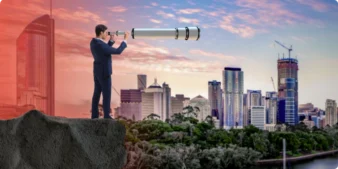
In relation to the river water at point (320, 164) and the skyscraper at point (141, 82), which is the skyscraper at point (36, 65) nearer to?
the skyscraper at point (141, 82)

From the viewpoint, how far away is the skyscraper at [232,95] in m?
4.56

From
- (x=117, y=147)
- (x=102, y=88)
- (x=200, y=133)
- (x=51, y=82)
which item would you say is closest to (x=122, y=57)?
(x=51, y=82)

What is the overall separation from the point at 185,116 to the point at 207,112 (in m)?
0.21

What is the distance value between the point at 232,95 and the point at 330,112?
1.23 meters

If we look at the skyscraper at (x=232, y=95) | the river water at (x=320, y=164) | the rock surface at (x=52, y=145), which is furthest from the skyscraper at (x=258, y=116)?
the rock surface at (x=52, y=145)

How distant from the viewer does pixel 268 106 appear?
478 cm

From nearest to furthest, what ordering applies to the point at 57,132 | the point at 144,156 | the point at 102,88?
the point at 57,132, the point at 102,88, the point at 144,156

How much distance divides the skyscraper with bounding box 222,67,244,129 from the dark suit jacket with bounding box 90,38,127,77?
183cm

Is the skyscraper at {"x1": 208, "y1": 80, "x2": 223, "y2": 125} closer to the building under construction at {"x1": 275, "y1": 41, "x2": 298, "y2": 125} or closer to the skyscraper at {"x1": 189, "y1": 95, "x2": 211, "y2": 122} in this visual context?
the skyscraper at {"x1": 189, "y1": 95, "x2": 211, "y2": 122}

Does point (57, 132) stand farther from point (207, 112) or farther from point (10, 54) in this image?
point (207, 112)

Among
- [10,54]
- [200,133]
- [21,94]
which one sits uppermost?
[10,54]

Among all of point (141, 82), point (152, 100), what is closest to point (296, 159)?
point (152, 100)

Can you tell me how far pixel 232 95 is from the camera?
4.59m

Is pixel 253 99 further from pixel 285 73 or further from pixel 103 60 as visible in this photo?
pixel 103 60
